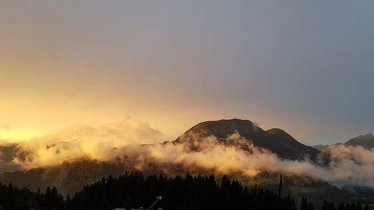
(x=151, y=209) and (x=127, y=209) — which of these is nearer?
(x=151, y=209)

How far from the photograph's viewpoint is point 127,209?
193875mm

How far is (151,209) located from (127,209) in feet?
476

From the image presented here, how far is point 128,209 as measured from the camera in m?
194

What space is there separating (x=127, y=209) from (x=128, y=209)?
1.55 feet

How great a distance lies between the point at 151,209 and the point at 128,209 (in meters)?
145

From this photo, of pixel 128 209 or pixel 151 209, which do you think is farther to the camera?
pixel 128 209

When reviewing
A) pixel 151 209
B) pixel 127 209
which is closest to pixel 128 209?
pixel 127 209

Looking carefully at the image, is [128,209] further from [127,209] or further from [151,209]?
[151,209]

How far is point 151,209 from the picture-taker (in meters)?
52.7
